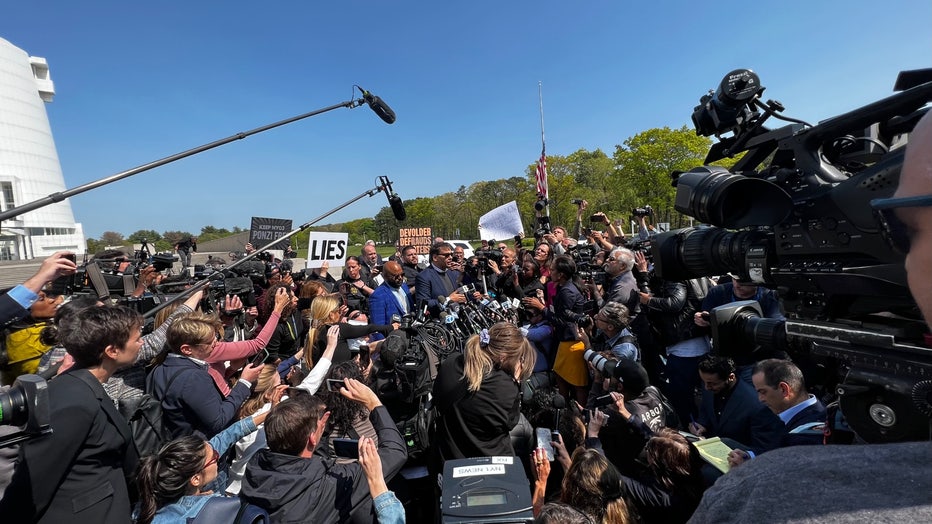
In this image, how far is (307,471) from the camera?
2264mm

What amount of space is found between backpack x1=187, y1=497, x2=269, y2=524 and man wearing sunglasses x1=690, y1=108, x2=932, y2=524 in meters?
2.10

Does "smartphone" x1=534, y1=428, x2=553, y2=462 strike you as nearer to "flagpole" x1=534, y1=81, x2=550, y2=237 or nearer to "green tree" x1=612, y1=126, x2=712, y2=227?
"flagpole" x1=534, y1=81, x2=550, y2=237

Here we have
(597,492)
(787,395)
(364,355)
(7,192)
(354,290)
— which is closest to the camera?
(597,492)

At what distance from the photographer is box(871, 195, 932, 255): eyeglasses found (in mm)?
677

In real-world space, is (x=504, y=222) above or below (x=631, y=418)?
above

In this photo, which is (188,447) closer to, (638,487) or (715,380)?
(638,487)

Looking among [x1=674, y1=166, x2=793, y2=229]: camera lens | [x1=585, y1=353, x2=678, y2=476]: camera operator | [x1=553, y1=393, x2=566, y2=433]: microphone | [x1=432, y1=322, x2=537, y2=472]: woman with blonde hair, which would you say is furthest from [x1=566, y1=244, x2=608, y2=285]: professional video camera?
[x1=674, y1=166, x2=793, y2=229]: camera lens

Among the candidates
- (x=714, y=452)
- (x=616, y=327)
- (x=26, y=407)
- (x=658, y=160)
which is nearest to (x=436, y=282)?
(x=616, y=327)

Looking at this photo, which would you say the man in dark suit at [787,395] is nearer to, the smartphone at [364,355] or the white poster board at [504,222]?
the smartphone at [364,355]

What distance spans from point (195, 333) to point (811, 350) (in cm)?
371

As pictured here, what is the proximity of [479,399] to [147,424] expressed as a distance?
7.58ft

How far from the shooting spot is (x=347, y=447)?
2.72 metres

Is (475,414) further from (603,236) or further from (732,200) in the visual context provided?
(603,236)

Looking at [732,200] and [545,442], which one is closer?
[732,200]
